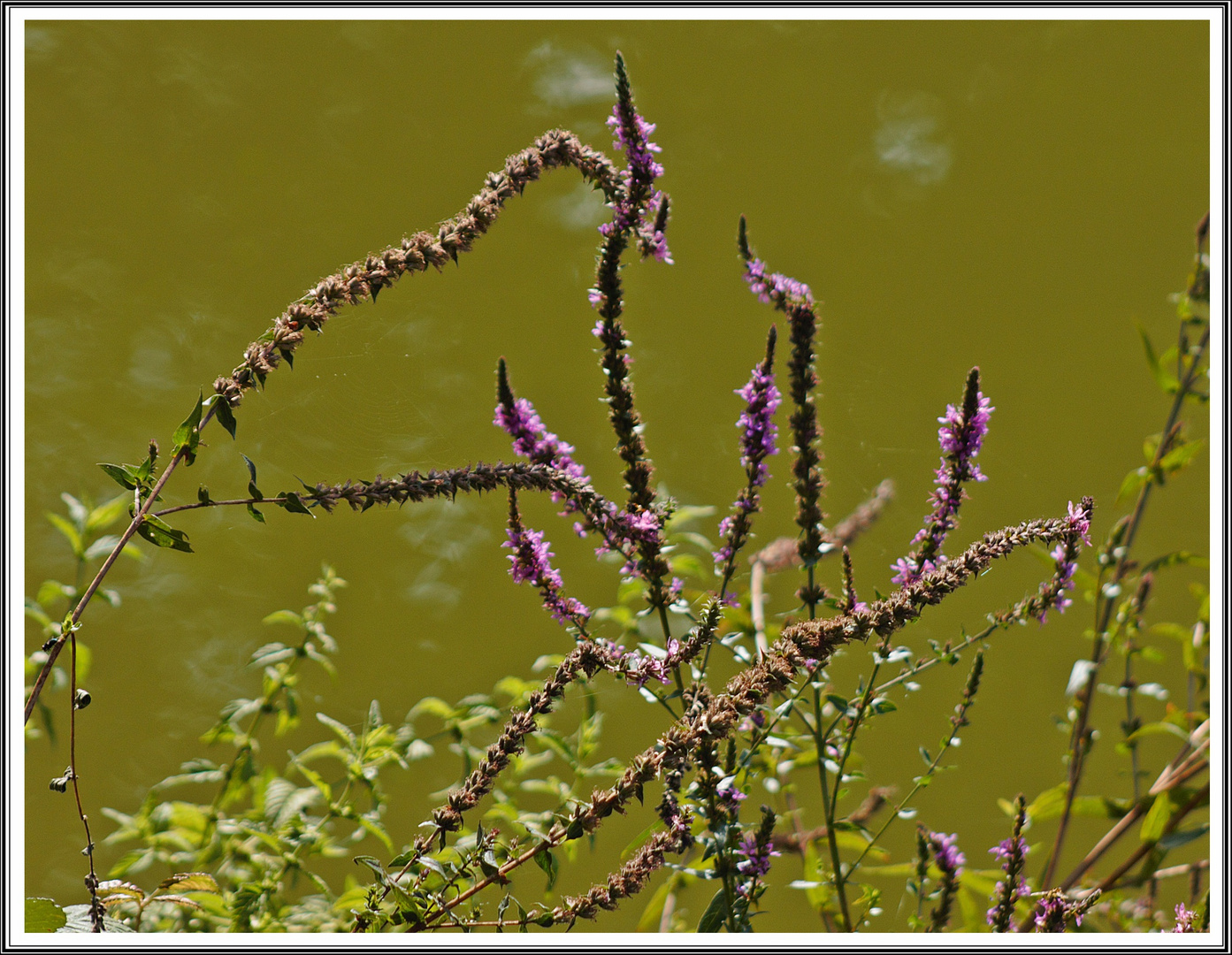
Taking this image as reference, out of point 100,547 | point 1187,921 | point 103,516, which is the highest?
point 103,516

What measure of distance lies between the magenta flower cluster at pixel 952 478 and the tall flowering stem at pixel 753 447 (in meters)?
0.20

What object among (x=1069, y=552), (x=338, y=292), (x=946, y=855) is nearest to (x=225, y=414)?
(x=338, y=292)

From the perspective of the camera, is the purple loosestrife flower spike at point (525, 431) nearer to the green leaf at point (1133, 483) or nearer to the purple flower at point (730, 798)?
the purple flower at point (730, 798)

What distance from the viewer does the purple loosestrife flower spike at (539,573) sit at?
35.9 inches

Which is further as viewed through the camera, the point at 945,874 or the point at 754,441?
the point at 945,874

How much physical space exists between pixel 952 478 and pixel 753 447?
248 millimetres

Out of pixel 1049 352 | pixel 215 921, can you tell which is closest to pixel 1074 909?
pixel 215 921

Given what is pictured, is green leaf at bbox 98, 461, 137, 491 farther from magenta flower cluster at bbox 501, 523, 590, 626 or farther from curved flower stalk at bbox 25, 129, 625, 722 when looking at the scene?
magenta flower cluster at bbox 501, 523, 590, 626

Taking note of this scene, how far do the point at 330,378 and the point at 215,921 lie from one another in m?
0.84

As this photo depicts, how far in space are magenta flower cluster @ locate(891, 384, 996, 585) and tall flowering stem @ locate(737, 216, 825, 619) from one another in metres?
0.12

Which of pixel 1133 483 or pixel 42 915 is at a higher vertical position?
pixel 1133 483

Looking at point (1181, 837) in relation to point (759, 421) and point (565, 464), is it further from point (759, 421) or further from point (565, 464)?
point (565, 464)

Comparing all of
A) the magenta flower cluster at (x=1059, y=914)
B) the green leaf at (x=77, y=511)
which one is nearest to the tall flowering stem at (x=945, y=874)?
the magenta flower cluster at (x=1059, y=914)

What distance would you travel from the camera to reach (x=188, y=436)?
659mm
